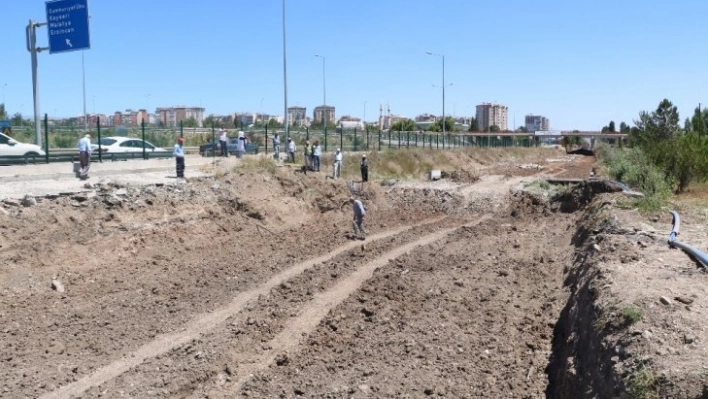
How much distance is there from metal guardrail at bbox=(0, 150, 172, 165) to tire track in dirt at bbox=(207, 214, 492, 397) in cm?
1169

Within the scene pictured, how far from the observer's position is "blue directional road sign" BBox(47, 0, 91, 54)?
2217cm

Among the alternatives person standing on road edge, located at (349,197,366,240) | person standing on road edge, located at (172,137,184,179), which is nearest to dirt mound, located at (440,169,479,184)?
person standing on road edge, located at (349,197,366,240)

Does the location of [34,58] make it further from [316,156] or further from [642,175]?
[642,175]

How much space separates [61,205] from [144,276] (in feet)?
11.7

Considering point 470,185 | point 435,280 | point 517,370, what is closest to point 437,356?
point 517,370

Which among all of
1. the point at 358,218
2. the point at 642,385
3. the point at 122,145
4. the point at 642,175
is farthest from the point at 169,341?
the point at 122,145

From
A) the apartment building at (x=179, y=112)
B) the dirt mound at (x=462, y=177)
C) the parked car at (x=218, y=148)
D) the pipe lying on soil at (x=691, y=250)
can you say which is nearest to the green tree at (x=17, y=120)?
the parked car at (x=218, y=148)

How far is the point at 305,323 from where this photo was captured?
38.9ft

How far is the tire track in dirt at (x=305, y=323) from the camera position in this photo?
31.8 feet

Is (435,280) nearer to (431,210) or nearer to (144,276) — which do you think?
(144,276)

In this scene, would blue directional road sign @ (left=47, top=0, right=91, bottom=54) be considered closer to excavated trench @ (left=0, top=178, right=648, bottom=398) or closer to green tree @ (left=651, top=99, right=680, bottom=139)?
excavated trench @ (left=0, top=178, right=648, bottom=398)

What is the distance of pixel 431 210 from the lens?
27.2 metres

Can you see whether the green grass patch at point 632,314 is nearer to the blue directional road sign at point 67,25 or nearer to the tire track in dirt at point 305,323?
the tire track in dirt at point 305,323

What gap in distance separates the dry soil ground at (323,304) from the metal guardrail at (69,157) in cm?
413
